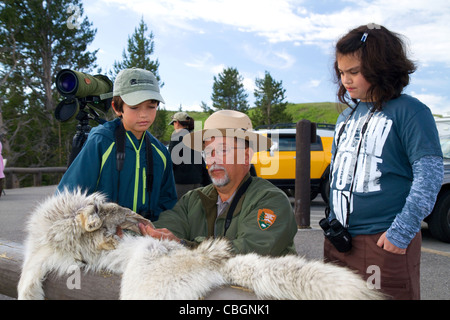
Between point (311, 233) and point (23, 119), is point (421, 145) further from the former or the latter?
point (23, 119)

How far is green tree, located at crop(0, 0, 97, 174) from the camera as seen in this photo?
2467 centimetres

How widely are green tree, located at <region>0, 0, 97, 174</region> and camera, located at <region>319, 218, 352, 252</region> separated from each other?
82.1ft

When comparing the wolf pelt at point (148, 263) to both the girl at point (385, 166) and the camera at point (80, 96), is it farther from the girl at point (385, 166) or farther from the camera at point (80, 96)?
the camera at point (80, 96)

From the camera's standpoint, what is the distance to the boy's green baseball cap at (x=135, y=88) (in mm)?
2186

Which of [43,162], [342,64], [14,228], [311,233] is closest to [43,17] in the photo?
[43,162]

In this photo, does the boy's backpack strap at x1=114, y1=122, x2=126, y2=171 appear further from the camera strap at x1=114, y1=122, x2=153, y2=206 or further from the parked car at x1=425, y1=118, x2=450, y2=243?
the parked car at x1=425, y1=118, x2=450, y2=243

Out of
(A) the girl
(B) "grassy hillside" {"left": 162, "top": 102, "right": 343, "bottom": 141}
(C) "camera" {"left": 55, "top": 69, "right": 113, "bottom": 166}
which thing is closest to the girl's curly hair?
(A) the girl

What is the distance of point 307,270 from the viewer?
4.07ft

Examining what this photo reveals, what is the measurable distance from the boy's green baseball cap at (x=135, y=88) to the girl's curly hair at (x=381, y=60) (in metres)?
1.10

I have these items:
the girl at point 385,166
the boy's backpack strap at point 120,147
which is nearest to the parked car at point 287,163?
the boy's backpack strap at point 120,147

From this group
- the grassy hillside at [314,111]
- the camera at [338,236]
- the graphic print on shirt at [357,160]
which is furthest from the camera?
the grassy hillside at [314,111]

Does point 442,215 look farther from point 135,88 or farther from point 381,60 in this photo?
point 135,88

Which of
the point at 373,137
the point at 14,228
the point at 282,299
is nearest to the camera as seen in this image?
the point at 282,299
